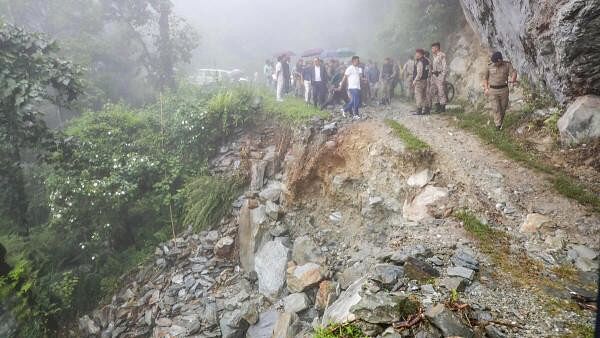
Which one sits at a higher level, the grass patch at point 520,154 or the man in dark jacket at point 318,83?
the man in dark jacket at point 318,83

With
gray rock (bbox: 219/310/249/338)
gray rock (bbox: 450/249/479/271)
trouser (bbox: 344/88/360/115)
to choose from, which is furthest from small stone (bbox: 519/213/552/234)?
trouser (bbox: 344/88/360/115)

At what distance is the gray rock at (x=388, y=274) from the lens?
Answer: 4832 millimetres

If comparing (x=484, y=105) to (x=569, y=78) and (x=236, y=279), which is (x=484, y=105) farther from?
(x=236, y=279)

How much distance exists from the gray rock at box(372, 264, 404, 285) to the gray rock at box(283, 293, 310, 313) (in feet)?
5.59

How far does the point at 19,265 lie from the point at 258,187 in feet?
18.7

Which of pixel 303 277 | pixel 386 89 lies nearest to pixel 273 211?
pixel 303 277

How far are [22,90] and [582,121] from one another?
11.4 meters

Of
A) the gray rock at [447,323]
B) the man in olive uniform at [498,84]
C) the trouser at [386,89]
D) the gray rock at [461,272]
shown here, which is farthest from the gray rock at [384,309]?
the trouser at [386,89]

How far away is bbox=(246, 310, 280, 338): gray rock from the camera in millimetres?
6566

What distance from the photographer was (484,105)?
10.6 meters

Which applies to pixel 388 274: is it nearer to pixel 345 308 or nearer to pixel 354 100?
pixel 345 308

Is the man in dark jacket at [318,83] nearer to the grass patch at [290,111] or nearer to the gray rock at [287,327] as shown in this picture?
the grass patch at [290,111]

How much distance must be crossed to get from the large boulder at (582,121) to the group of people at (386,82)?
1643mm

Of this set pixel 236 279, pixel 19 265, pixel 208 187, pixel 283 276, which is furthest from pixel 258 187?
pixel 19 265
